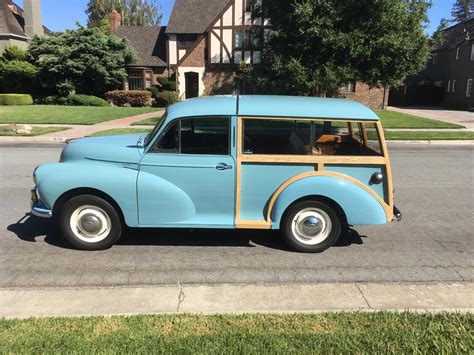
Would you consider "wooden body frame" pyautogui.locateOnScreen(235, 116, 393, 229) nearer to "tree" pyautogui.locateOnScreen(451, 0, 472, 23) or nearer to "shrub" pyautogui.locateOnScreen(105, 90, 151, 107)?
"shrub" pyautogui.locateOnScreen(105, 90, 151, 107)

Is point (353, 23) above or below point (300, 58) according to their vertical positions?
above

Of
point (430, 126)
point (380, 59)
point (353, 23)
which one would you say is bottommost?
point (430, 126)

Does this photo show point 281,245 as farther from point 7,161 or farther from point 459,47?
point 459,47

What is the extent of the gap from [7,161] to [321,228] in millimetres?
9011

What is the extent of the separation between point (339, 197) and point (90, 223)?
9.35 ft

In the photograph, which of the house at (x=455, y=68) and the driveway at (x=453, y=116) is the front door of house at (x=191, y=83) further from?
the house at (x=455, y=68)

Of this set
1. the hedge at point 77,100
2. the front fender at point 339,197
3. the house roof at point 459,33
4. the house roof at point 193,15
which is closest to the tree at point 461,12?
the house roof at point 459,33

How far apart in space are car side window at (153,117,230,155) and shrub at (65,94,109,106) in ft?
90.7

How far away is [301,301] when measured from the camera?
3998 mm

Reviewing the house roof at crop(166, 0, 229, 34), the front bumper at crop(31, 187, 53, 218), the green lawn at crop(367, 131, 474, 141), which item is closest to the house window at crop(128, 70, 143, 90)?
the house roof at crop(166, 0, 229, 34)

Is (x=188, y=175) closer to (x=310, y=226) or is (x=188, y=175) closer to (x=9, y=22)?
(x=310, y=226)

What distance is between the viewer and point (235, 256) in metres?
5.11

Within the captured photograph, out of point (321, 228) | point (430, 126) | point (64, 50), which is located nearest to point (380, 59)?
point (430, 126)

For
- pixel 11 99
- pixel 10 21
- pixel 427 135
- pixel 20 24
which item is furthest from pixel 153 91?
pixel 427 135
